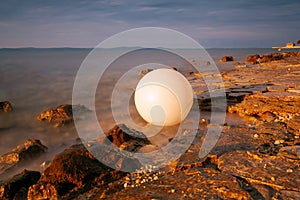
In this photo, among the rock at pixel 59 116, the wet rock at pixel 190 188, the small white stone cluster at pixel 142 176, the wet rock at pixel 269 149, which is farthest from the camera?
the rock at pixel 59 116

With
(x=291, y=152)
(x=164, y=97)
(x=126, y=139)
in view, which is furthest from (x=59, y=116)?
(x=291, y=152)

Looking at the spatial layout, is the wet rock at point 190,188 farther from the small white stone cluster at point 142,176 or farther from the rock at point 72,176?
the rock at point 72,176

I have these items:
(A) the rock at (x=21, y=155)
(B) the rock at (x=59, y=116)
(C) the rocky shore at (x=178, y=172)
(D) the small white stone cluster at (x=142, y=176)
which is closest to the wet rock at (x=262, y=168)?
(C) the rocky shore at (x=178, y=172)

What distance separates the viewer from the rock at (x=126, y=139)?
454 centimetres

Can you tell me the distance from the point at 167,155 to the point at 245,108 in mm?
3225

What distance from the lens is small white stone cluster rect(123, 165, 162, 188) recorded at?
3.34 metres

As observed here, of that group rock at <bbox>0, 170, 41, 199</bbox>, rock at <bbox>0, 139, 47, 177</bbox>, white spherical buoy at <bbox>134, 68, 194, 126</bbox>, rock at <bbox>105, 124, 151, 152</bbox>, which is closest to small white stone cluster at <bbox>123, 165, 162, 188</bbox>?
rock at <bbox>105, 124, 151, 152</bbox>

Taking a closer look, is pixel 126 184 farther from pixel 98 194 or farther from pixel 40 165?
pixel 40 165

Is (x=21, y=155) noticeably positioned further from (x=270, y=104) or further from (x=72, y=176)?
(x=270, y=104)

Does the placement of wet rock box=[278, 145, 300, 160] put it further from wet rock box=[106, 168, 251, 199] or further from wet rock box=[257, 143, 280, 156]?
wet rock box=[106, 168, 251, 199]

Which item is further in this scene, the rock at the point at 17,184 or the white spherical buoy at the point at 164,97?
the white spherical buoy at the point at 164,97

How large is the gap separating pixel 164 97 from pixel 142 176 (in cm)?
190

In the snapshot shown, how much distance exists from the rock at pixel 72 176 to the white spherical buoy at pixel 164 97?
162 cm

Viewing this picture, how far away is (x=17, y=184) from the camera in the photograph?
342cm
